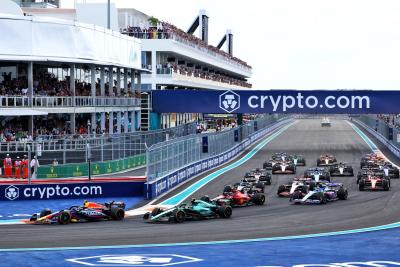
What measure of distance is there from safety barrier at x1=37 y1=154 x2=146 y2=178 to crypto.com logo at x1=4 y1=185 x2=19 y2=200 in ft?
12.5

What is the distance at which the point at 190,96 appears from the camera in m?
64.2

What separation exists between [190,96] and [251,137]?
13458 millimetres

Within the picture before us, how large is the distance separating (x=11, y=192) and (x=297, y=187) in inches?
460

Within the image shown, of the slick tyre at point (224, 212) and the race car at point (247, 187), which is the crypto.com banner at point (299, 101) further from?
the slick tyre at point (224, 212)

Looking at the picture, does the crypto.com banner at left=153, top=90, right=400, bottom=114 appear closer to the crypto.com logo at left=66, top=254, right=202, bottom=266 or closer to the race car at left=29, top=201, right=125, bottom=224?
the race car at left=29, top=201, right=125, bottom=224

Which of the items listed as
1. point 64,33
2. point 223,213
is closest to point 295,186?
point 223,213

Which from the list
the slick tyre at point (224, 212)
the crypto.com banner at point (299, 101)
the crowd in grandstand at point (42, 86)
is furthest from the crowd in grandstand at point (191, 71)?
the slick tyre at point (224, 212)

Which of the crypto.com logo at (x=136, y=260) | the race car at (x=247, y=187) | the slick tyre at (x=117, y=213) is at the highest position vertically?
the race car at (x=247, y=187)

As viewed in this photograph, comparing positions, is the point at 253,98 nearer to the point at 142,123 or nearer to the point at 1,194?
the point at 142,123

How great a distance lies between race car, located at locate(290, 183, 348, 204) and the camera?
30938 mm

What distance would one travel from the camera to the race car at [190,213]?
26484 mm

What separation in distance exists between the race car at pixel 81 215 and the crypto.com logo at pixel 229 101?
3526cm

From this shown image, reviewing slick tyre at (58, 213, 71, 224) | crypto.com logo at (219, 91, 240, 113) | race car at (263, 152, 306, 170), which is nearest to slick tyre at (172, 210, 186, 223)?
slick tyre at (58, 213, 71, 224)

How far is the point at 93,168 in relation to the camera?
40250 millimetres
